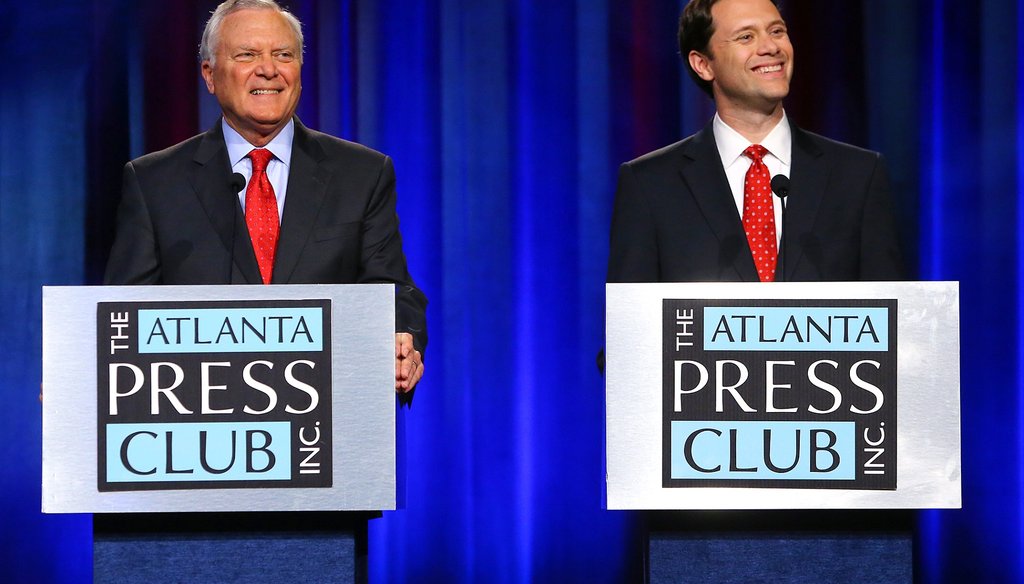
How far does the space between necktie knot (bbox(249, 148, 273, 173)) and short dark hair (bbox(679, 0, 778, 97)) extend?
31.6 inches

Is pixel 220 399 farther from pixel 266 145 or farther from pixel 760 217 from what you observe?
pixel 760 217

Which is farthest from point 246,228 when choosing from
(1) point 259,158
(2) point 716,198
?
(2) point 716,198

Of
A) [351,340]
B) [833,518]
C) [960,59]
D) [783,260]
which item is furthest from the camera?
[960,59]

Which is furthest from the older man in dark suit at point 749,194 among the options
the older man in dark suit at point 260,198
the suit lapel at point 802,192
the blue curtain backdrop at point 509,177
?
the blue curtain backdrop at point 509,177

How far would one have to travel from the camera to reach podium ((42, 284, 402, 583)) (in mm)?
1676

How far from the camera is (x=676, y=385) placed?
1711mm

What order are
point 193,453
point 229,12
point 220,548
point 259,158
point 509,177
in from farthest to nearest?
1. point 509,177
2. point 229,12
3. point 259,158
4. point 220,548
5. point 193,453

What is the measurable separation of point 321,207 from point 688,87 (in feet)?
5.21

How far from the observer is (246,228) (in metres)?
2.09

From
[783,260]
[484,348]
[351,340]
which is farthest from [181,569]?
[484,348]

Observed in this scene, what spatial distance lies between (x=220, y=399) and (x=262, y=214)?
521mm

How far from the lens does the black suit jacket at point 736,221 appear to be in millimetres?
2072

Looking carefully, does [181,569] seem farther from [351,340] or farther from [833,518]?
[833,518]

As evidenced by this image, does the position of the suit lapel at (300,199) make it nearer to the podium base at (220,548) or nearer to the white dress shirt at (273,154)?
the white dress shirt at (273,154)
